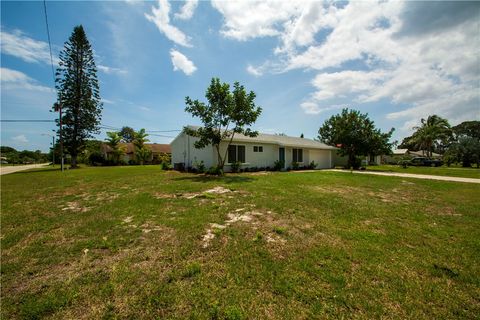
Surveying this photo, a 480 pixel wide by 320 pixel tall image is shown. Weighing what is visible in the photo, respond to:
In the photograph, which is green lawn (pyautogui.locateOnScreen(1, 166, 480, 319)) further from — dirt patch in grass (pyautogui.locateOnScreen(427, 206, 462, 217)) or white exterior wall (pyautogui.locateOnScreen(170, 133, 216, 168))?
white exterior wall (pyautogui.locateOnScreen(170, 133, 216, 168))

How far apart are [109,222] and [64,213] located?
1953mm

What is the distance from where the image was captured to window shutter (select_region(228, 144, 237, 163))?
16748 mm

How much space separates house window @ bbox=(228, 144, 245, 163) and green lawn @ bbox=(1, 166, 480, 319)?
426 inches

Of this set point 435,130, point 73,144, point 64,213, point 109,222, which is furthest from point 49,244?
point 435,130

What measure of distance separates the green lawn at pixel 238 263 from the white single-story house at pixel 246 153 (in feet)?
35.0

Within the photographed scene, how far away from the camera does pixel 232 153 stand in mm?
16922

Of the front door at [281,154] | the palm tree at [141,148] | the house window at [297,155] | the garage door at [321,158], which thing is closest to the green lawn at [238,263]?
the front door at [281,154]

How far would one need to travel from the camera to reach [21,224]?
4863mm

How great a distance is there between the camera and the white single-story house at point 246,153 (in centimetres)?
1670

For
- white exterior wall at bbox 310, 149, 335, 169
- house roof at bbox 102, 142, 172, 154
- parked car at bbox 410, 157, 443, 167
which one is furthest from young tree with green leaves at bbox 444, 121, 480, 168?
house roof at bbox 102, 142, 172, 154

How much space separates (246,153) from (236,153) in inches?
40.6

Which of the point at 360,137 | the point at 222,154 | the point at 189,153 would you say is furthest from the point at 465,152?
the point at 189,153

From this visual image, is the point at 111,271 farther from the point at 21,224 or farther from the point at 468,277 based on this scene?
the point at 468,277

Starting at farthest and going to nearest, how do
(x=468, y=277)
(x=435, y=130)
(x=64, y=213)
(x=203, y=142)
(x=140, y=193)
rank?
1. (x=435, y=130)
2. (x=203, y=142)
3. (x=140, y=193)
4. (x=64, y=213)
5. (x=468, y=277)
